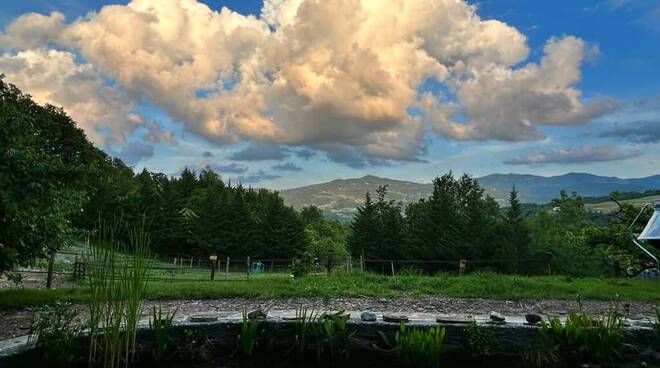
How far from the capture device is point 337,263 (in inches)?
864

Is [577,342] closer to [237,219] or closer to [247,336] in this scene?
[247,336]

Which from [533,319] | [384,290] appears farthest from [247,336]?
[384,290]

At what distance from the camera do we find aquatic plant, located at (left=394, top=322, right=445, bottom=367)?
177 inches

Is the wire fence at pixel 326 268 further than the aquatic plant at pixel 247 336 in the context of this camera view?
A: Yes

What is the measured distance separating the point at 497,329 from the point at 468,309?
6.68 feet

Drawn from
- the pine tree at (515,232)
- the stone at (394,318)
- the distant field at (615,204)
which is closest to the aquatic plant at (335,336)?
the stone at (394,318)

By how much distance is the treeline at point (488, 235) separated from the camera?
21469 mm

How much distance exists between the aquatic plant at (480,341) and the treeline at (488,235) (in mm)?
10280

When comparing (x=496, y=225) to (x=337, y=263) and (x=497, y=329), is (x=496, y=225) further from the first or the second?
(x=497, y=329)

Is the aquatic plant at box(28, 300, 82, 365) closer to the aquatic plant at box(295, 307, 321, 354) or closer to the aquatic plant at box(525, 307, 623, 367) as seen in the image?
the aquatic plant at box(295, 307, 321, 354)

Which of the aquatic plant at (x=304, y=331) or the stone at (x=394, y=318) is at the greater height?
the stone at (x=394, y=318)

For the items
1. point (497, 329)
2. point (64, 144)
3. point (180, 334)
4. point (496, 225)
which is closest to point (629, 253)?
point (496, 225)

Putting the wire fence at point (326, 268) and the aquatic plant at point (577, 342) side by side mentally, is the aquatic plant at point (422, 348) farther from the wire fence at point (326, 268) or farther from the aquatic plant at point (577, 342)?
the wire fence at point (326, 268)

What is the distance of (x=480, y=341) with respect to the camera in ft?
16.4
